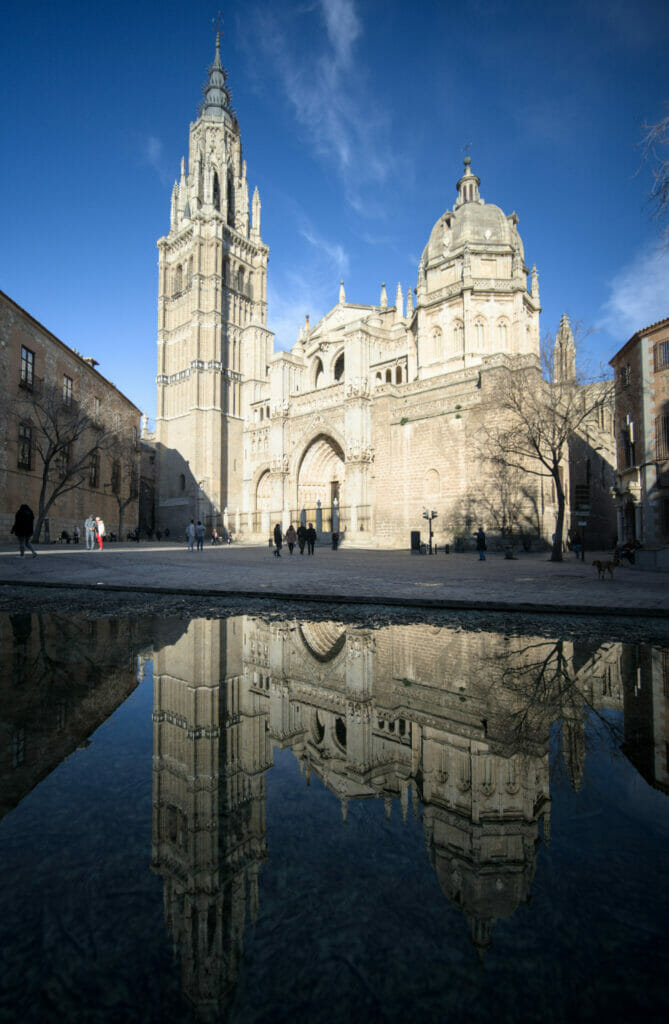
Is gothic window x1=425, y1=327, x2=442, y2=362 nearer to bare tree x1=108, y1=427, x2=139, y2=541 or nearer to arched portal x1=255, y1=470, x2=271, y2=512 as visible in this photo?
arched portal x1=255, y1=470, x2=271, y2=512

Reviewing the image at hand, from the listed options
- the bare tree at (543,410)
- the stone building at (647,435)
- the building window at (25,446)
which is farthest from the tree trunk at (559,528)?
the building window at (25,446)

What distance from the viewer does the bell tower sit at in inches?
1582

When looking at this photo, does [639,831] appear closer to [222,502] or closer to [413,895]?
[413,895]

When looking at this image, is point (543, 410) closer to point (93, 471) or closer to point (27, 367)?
A: point (27, 367)

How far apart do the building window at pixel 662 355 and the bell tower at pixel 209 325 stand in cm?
3074

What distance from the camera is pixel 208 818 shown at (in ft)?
4.68

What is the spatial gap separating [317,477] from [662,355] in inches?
814

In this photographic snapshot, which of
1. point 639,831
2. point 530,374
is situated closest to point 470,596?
point 639,831

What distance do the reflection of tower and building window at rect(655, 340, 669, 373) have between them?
2211 centimetres

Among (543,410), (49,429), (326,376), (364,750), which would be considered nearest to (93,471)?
(49,429)

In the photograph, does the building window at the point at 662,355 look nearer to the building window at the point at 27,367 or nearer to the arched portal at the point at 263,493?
the arched portal at the point at 263,493

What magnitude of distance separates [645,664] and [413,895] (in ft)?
9.78

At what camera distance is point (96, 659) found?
3.29 m

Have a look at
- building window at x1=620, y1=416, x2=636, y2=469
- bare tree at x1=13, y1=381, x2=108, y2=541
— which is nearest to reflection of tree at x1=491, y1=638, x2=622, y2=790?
building window at x1=620, y1=416, x2=636, y2=469
